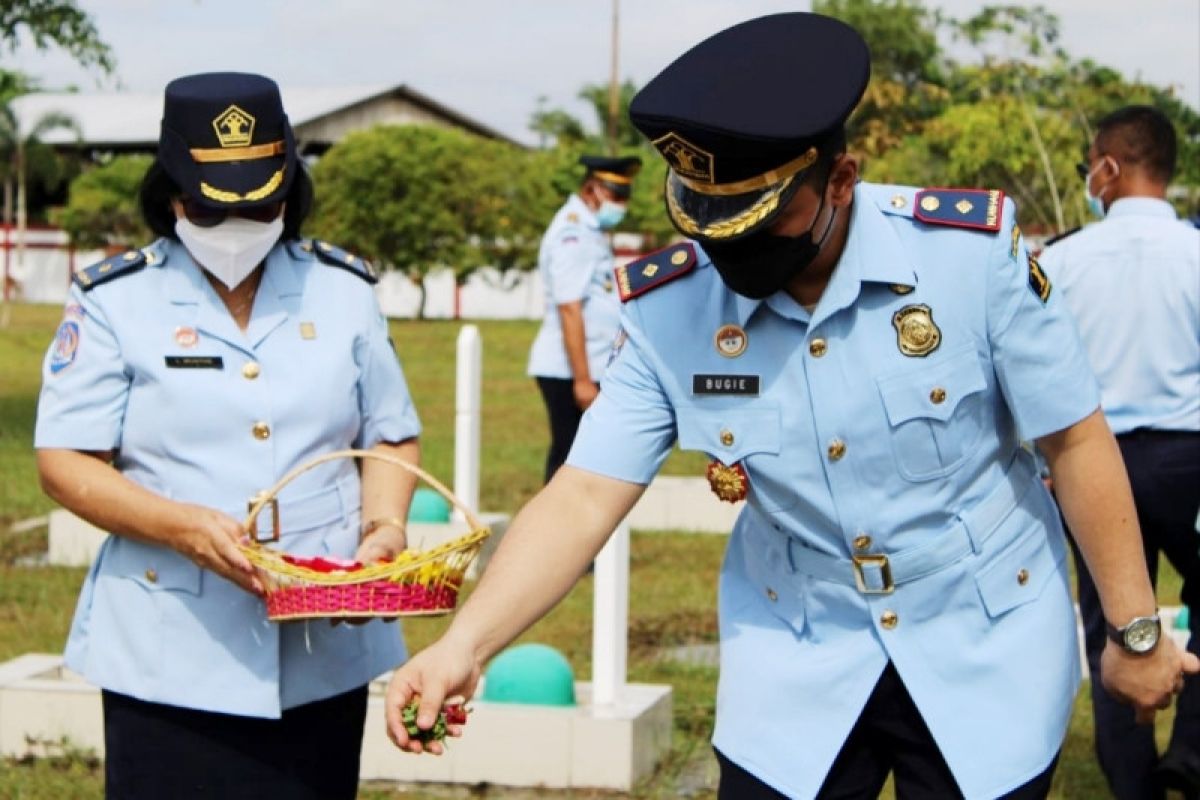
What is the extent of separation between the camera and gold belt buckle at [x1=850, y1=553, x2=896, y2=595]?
10.3 feet

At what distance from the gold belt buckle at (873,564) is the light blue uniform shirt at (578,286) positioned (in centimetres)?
677

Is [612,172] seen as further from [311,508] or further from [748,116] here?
[748,116]

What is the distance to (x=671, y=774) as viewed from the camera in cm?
643

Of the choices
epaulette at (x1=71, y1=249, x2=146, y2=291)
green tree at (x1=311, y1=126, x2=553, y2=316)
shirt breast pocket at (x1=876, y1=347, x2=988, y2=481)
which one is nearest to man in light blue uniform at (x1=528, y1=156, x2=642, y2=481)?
epaulette at (x1=71, y1=249, x2=146, y2=291)

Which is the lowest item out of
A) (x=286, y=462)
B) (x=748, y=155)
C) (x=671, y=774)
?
(x=671, y=774)

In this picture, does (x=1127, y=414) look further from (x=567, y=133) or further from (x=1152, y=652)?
(x=567, y=133)

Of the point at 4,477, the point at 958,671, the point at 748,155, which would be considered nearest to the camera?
the point at 748,155

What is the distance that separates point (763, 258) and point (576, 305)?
22.8 feet

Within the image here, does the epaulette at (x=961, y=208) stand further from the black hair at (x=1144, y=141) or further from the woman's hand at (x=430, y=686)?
the black hair at (x=1144, y=141)

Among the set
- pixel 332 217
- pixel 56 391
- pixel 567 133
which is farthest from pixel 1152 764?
pixel 567 133

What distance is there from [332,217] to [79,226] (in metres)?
10.2

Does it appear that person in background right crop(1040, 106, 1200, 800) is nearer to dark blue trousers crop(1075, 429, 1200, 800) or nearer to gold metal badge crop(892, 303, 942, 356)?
dark blue trousers crop(1075, 429, 1200, 800)

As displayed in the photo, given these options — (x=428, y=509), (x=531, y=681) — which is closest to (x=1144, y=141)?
(x=531, y=681)

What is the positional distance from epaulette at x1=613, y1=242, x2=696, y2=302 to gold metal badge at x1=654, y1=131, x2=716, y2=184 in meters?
0.29
